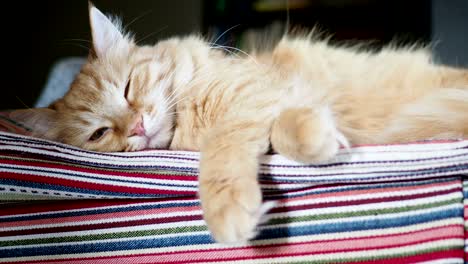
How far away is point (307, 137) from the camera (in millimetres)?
868

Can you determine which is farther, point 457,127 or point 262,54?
point 262,54

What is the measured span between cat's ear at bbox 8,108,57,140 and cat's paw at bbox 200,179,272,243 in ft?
2.66

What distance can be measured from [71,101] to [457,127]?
119 centimetres

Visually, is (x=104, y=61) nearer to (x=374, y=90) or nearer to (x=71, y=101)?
(x=71, y=101)

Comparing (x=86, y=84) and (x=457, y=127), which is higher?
(x=86, y=84)

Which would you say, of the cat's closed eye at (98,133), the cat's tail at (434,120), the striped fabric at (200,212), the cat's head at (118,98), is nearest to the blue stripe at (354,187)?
the striped fabric at (200,212)

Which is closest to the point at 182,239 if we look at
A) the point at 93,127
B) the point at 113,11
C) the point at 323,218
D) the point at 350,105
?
the point at 323,218

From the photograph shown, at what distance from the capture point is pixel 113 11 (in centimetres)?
438

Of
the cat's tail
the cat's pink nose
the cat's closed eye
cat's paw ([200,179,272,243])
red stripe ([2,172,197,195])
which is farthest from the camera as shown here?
the cat's closed eye

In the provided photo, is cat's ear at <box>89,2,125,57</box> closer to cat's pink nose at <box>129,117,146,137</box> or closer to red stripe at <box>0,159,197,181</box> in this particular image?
cat's pink nose at <box>129,117,146,137</box>

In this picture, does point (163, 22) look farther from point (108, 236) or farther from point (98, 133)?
point (108, 236)

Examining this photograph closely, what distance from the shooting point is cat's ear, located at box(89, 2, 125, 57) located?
1.38 meters

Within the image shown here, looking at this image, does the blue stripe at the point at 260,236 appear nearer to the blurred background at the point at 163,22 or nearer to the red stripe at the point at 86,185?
the red stripe at the point at 86,185

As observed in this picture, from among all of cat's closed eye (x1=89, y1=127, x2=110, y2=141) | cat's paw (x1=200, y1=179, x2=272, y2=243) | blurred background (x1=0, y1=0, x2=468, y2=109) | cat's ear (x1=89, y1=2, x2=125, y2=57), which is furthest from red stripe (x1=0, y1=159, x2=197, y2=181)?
blurred background (x1=0, y1=0, x2=468, y2=109)
